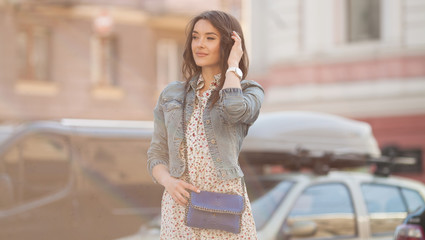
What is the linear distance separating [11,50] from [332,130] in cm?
1720

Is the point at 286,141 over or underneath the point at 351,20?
underneath

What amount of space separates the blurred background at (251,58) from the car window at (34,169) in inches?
9.1

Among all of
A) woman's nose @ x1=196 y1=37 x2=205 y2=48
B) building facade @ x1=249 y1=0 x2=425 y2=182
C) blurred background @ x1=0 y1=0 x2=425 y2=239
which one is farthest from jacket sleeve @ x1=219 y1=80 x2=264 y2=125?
building facade @ x1=249 y1=0 x2=425 y2=182

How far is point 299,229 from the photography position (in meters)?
6.03

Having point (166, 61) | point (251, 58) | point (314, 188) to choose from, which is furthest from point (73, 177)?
point (166, 61)

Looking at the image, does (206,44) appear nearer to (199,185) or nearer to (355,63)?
(199,185)

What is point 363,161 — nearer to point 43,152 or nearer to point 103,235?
point 103,235

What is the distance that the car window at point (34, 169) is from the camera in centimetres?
846

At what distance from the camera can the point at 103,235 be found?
650 cm

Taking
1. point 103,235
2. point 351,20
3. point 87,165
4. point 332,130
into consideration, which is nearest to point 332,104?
point 351,20

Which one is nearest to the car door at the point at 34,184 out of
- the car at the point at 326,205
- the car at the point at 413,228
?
the car at the point at 326,205

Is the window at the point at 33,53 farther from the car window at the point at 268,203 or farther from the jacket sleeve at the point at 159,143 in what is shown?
the jacket sleeve at the point at 159,143

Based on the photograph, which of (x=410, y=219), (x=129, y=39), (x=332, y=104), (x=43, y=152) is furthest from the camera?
(x=129, y=39)

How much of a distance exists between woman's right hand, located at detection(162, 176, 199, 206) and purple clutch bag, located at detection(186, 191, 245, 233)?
2 centimetres
